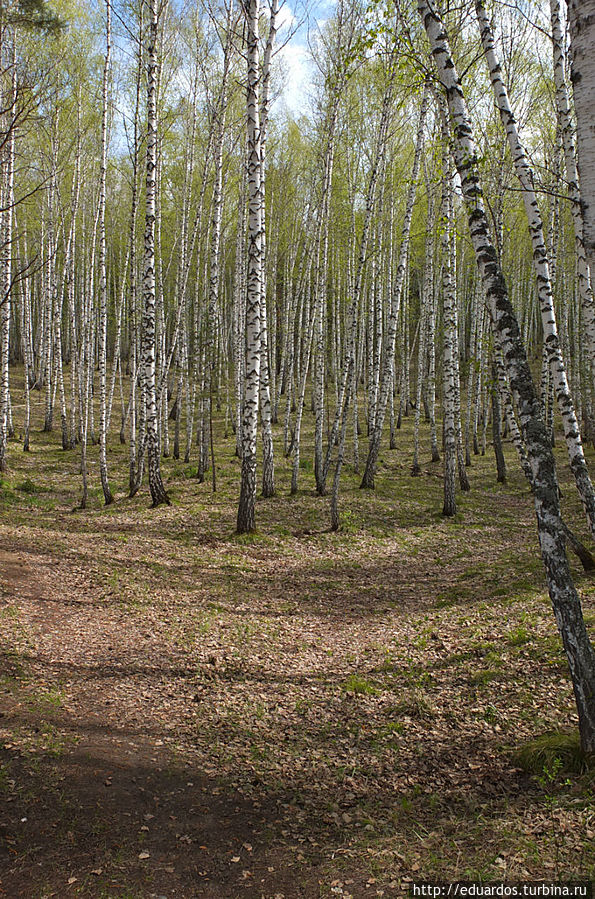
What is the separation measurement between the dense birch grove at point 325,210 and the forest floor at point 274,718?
3.16ft

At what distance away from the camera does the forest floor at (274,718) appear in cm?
308

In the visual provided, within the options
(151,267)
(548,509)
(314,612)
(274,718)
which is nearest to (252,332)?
(151,267)

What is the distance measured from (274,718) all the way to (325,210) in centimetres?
1044

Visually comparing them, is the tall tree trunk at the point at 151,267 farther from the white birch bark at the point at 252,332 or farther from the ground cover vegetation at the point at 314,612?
the white birch bark at the point at 252,332

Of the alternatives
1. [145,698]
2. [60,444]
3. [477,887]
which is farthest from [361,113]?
[477,887]

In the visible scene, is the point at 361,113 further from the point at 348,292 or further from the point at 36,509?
the point at 36,509

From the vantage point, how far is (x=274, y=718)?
15.3 ft

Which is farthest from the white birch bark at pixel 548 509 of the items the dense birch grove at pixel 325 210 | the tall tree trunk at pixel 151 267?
the tall tree trunk at pixel 151 267

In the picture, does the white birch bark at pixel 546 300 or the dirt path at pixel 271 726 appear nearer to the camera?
the dirt path at pixel 271 726

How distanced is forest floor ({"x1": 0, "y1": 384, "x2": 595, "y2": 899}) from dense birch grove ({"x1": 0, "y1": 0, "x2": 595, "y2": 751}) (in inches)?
38.0

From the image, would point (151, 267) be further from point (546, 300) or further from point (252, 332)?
point (546, 300)

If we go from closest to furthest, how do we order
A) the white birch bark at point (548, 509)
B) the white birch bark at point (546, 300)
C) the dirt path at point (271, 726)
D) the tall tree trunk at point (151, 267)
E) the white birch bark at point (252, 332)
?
the dirt path at point (271, 726), the white birch bark at point (548, 509), the white birch bark at point (546, 300), the white birch bark at point (252, 332), the tall tree trunk at point (151, 267)

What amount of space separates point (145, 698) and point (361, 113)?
47.4 ft

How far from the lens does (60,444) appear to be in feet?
59.5
